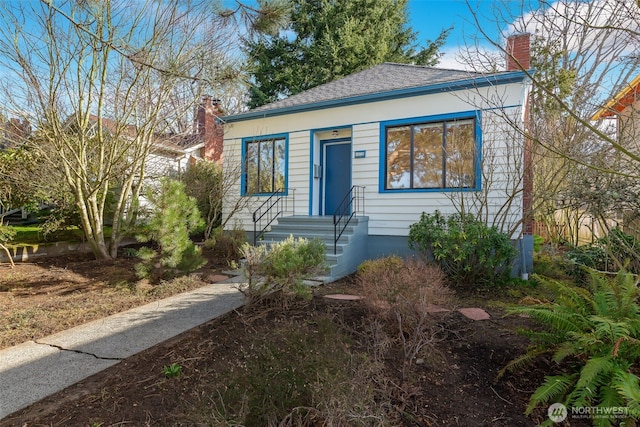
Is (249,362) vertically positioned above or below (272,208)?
below

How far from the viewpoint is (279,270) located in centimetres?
411

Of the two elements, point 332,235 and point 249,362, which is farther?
A: point 332,235

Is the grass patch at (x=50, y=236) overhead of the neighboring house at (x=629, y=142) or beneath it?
beneath

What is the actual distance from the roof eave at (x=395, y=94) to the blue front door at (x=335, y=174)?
102cm

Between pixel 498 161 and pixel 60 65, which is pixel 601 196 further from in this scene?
pixel 60 65

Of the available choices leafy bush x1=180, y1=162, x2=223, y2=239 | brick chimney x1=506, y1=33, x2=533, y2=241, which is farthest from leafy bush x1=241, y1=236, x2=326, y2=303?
leafy bush x1=180, y1=162, x2=223, y2=239

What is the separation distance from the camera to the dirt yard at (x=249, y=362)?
7.65 ft

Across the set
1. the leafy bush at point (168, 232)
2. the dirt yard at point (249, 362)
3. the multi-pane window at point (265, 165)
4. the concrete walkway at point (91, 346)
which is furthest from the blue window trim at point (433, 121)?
the concrete walkway at point (91, 346)

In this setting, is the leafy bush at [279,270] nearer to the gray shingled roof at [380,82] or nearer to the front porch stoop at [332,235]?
the front porch stoop at [332,235]

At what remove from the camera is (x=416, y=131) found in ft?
25.2

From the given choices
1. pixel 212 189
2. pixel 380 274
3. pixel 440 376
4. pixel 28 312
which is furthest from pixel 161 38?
pixel 440 376

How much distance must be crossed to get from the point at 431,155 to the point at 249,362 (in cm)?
630

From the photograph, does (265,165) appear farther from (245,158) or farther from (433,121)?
(433,121)

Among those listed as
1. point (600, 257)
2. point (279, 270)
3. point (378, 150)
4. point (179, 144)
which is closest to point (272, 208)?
point (378, 150)
